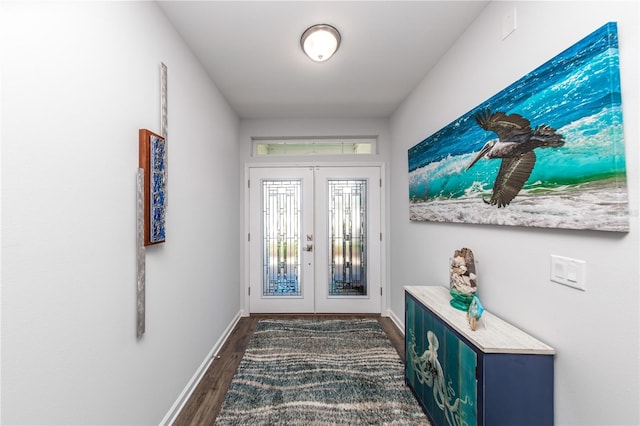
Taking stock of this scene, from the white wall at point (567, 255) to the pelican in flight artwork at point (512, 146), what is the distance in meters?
0.18

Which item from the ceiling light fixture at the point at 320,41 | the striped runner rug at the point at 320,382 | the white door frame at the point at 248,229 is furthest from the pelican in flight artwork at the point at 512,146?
the white door frame at the point at 248,229

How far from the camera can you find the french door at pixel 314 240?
3510 millimetres

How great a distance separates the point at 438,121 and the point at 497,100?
717 millimetres

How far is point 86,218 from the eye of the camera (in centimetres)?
106

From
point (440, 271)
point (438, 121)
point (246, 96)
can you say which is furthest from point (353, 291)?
point (246, 96)

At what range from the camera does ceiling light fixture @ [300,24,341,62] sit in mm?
1733

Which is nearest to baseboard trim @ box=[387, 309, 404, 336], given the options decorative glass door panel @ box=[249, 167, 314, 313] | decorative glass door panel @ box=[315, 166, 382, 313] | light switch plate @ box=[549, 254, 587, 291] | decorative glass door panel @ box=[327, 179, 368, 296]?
decorative glass door panel @ box=[315, 166, 382, 313]

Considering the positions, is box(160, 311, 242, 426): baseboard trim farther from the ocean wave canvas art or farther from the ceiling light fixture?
the ceiling light fixture

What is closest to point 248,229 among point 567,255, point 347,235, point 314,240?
point 314,240

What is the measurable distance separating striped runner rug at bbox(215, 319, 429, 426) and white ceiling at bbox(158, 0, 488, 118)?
2626 mm

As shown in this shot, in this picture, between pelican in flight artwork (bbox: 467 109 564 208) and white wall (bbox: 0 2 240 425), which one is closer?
white wall (bbox: 0 2 240 425)

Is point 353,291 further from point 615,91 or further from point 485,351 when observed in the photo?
point 615,91

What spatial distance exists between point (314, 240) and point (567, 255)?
2672 millimetres

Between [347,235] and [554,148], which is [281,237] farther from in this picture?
[554,148]
